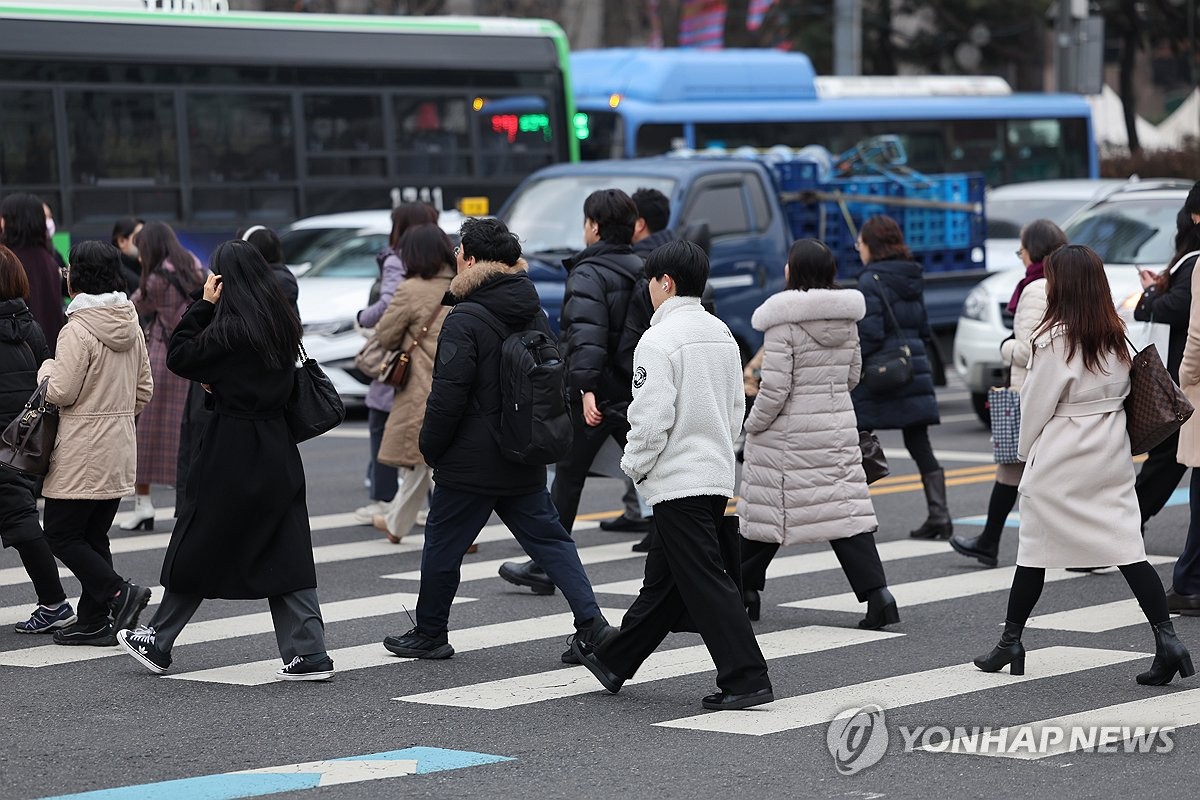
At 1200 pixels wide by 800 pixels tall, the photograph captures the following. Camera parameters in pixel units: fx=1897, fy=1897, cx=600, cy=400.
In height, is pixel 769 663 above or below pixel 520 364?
below

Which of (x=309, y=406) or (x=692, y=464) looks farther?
(x=309, y=406)

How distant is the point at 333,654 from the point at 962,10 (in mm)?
36587

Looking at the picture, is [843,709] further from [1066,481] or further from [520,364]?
[520,364]

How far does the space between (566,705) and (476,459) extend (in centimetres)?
106

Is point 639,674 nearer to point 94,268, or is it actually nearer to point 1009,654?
point 1009,654

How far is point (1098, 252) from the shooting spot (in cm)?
1462

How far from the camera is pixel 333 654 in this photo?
7.47 meters

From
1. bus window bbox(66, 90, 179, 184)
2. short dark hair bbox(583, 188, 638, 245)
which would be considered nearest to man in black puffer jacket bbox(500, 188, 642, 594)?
short dark hair bbox(583, 188, 638, 245)

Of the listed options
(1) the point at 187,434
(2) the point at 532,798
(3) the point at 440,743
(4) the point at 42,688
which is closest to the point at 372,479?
(1) the point at 187,434

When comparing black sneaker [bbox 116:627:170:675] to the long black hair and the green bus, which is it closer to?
the long black hair

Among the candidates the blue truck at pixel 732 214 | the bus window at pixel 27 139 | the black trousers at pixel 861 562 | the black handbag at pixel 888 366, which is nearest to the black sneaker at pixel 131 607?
the black trousers at pixel 861 562

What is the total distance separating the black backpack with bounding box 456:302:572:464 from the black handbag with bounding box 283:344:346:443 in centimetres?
61

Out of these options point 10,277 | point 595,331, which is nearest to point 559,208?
point 595,331

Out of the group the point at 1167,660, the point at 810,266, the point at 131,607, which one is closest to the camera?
the point at 1167,660
